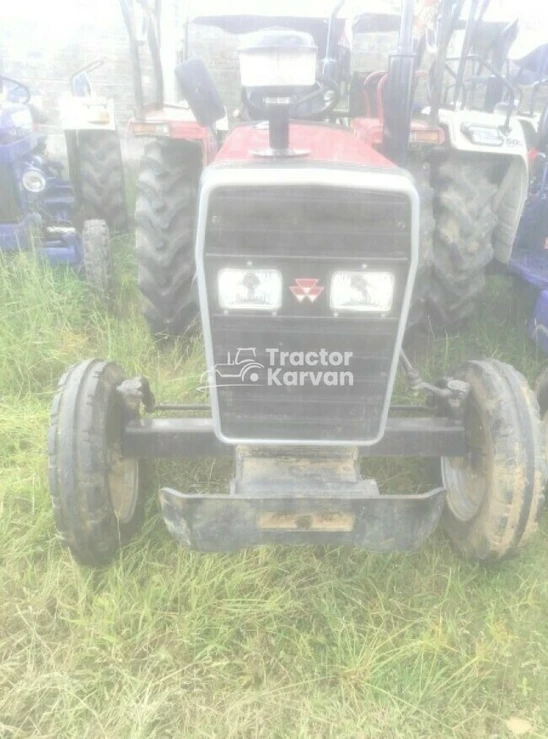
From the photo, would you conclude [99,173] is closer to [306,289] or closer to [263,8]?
[263,8]

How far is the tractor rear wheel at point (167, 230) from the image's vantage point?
3217mm

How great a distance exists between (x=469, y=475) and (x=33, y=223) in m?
3.32

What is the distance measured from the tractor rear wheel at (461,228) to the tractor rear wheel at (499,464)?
1048mm

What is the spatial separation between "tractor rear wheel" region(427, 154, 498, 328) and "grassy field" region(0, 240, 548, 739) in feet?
3.76

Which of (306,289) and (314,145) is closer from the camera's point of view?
(306,289)

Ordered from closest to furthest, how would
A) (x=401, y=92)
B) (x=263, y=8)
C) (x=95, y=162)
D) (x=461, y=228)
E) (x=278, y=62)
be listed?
(x=278, y=62) → (x=401, y=92) → (x=461, y=228) → (x=263, y=8) → (x=95, y=162)

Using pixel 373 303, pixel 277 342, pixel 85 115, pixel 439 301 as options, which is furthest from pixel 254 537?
pixel 85 115

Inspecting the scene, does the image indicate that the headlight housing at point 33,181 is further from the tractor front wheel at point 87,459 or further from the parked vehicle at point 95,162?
the tractor front wheel at point 87,459

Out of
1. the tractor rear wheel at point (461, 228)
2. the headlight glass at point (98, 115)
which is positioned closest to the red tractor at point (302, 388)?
the tractor rear wheel at point (461, 228)

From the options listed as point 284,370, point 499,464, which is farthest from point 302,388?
point 499,464

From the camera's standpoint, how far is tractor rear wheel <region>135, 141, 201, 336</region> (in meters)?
3.22

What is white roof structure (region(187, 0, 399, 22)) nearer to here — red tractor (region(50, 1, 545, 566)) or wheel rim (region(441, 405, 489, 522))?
red tractor (region(50, 1, 545, 566))

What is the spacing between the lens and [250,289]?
1.77m

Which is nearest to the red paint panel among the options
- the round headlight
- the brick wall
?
the round headlight
